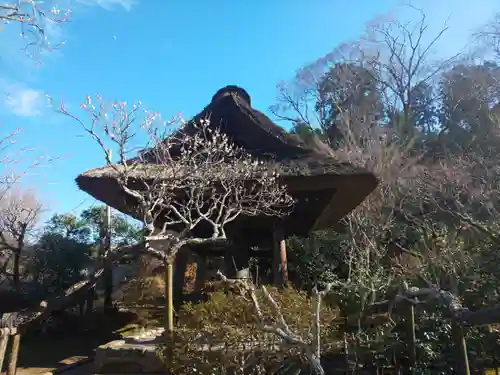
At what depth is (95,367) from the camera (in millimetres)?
5953

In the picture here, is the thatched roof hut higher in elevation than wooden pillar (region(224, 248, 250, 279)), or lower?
higher

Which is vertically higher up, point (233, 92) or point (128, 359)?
point (233, 92)

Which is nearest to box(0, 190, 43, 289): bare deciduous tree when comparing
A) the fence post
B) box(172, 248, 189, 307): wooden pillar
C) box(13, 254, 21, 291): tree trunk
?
box(13, 254, 21, 291): tree trunk

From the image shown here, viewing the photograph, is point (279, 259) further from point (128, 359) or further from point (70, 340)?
point (70, 340)

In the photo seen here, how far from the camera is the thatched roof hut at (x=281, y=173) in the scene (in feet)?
20.3

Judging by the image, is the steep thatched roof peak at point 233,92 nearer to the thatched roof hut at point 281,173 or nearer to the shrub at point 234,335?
the thatched roof hut at point 281,173

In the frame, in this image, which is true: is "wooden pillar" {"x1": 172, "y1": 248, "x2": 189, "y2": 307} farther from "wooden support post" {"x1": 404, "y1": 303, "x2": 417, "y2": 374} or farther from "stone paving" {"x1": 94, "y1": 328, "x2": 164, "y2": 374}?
"wooden support post" {"x1": 404, "y1": 303, "x2": 417, "y2": 374}

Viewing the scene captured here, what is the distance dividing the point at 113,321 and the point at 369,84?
16681mm

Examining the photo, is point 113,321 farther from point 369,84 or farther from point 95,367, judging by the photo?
point 369,84

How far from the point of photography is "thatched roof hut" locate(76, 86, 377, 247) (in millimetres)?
6195

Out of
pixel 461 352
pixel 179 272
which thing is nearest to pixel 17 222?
pixel 179 272

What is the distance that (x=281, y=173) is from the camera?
6.28m

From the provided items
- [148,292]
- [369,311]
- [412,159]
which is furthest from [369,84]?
[369,311]

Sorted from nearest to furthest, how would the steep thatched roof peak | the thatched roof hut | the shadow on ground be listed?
the thatched roof hut, the steep thatched roof peak, the shadow on ground
